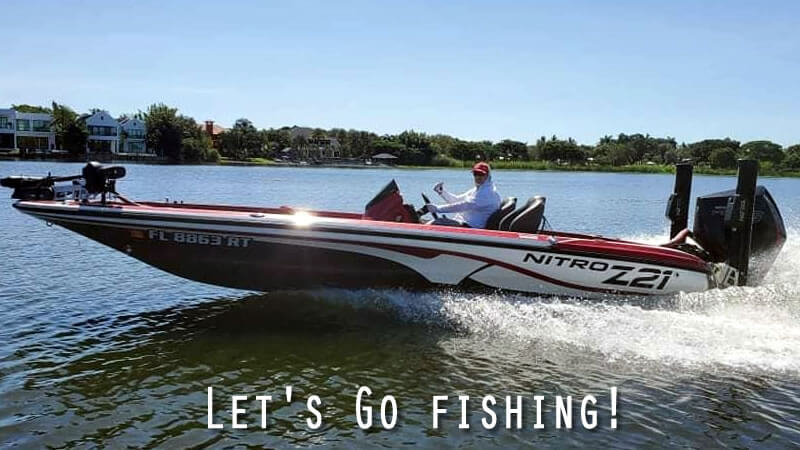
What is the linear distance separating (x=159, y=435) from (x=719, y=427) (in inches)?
180

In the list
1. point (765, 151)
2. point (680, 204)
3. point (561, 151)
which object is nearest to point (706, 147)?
point (765, 151)

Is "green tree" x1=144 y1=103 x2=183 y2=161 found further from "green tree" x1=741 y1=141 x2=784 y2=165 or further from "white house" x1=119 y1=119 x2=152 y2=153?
"green tree" x1=741 y1=141 x2=784 y2=165

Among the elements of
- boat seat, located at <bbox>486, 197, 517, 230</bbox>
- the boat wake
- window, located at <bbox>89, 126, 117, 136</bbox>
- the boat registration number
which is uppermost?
window, located at <bbox>89, 126, 117, 136</bbox>

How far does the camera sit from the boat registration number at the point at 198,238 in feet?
27.3

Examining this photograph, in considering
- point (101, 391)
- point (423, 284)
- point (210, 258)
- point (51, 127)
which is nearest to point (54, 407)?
point (101, 391)

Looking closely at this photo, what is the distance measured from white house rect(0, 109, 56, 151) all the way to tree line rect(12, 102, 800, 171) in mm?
1479

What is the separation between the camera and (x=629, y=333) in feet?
25.2

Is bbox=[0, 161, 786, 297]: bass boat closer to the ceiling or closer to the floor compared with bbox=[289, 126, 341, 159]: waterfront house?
closer to the floor

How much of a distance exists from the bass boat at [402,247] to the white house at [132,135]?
96.4 m

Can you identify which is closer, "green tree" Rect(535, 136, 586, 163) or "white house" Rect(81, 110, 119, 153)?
"white house" Rect(81, 110, 119, 153)

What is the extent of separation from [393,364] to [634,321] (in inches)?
113

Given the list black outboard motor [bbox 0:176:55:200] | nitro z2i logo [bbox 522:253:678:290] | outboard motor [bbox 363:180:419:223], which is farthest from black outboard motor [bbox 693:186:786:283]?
black outboard motor [bbox 0:176:55:200]

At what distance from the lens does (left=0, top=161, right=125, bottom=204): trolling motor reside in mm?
8523

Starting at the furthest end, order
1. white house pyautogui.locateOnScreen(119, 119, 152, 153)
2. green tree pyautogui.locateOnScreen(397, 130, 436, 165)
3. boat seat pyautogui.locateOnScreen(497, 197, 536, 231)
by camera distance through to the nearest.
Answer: green tree pyautogui.locateOnScreen(397, 130, 436, 165) < white house pyautogui.locateOnScreen(119, 119, 152, 153) < boat seat pyautogui.locateOnScreen(497, 197, 536, 231)
